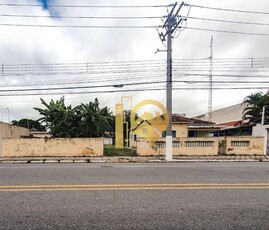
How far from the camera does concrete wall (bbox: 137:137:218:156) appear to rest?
17.3 meters

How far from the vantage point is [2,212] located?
399 centimetres

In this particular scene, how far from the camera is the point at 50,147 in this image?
17109 millimetres

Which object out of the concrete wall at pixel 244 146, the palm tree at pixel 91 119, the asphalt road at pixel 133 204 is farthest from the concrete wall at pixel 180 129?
the asphalt road at pixel 133 204

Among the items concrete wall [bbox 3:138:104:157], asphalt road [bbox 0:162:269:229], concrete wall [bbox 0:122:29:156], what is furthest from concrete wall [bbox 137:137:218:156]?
concrete wall [bbox 0:122:29:156]

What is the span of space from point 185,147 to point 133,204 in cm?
1367

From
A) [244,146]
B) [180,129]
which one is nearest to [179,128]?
[180,129]

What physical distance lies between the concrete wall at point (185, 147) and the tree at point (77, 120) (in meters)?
6.29

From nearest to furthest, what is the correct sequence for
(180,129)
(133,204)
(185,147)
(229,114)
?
(133,204) < (185,147) < (180,129) < (229,114)

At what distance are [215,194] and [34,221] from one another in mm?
3978

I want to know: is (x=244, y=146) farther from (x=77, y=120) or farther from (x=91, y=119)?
(x=77, y=120)

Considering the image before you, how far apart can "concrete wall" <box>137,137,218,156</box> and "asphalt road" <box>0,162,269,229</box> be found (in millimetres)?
10732

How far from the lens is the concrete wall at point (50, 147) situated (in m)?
17.0

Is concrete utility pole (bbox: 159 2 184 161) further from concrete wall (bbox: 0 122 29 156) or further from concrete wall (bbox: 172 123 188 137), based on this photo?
concrete wall (bbox: 0 122 29 156)

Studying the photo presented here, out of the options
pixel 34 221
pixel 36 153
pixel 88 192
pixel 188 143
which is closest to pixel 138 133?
pixel 188 143
